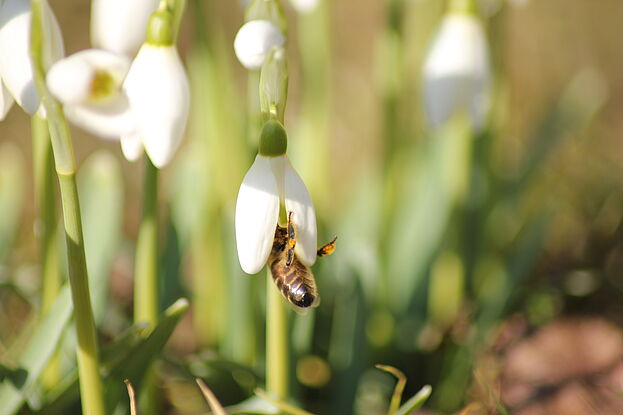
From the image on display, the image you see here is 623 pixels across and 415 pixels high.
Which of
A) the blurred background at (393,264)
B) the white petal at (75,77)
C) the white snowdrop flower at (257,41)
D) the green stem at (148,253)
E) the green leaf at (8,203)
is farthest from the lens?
the green leaf at (8,203)

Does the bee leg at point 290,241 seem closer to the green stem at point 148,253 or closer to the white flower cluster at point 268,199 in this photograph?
the white flower cluster at point 268,199

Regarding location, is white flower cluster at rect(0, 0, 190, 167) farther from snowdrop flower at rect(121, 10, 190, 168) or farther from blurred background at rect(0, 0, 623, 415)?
blurred background at rect(0, 0, 623, 415)

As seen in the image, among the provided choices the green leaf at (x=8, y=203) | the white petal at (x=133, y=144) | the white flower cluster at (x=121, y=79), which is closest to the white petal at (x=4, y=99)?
the white flower cluster at (x=121, y=79)

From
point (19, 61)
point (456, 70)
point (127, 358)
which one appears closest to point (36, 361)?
point (127, 358)

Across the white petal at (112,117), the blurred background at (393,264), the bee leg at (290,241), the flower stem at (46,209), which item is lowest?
the blurred background at (393,264)

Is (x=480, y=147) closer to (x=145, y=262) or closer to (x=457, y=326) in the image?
(x=457, y=326)

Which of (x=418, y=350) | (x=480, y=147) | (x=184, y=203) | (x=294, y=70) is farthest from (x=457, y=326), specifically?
(x=294, y=70)

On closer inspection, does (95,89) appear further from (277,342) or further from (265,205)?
(277,342)
